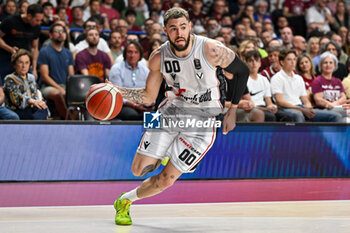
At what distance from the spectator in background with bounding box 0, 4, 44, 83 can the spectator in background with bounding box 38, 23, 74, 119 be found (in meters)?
0.31

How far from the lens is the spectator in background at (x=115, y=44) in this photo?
939 centimetres

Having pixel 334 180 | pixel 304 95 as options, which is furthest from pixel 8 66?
pixel 334 180

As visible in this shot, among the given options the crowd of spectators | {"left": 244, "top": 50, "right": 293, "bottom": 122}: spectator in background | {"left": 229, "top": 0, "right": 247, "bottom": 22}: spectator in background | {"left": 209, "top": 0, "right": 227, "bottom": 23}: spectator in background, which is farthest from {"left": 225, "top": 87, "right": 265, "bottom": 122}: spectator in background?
{"left": 229, "top": 0, "right": 247, "bottom": 22}: spectator in background

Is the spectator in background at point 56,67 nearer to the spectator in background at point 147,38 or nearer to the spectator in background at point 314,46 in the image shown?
the spectator in background at point 147,38

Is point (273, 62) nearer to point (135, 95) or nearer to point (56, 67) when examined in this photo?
point (56, 67)

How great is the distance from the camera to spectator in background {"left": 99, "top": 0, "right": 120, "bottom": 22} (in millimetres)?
11172

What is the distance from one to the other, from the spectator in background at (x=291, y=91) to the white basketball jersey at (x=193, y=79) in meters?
3.55

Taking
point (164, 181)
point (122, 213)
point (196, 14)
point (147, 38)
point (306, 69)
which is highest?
point (196, 14)

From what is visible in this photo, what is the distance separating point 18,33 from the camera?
866 cm

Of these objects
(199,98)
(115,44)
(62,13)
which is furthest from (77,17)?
(199,98)

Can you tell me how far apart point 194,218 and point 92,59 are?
4527 millimetres

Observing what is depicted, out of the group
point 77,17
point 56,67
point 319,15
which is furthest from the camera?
point 319,15

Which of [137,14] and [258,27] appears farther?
[258,27]

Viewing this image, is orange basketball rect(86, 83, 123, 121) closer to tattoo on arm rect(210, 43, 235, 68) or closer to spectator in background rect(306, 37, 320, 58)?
tattoo on arm rect(210, 43, 235, 68)
